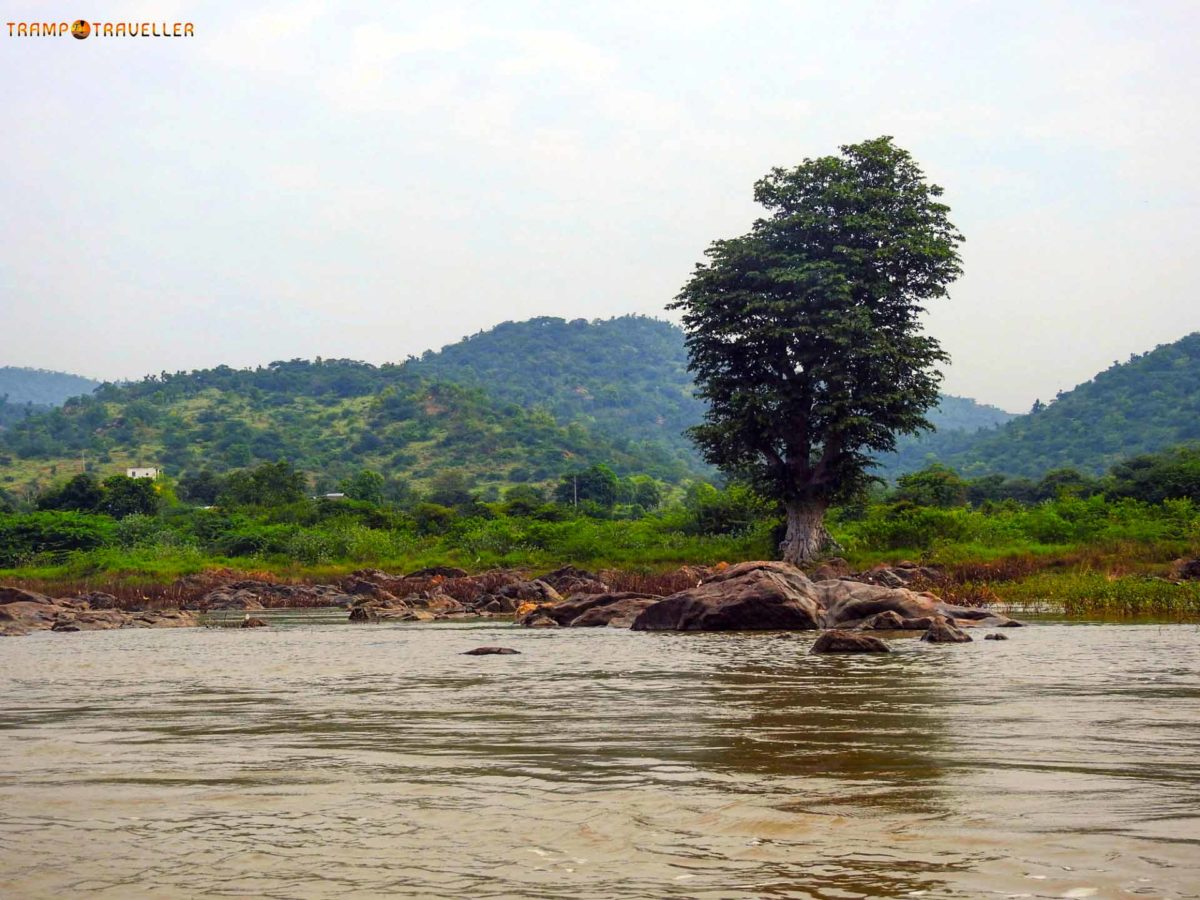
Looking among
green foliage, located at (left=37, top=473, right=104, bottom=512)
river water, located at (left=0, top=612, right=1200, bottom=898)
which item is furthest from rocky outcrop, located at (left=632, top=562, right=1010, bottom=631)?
green foliage, located at (left=37, top=473, right=104, bottom=512)

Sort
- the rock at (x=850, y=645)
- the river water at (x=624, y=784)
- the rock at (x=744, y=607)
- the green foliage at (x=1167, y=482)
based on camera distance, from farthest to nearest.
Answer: the green foliage at (x=1167, y=482), the rock at (x=744, y=607), the rock at (x=850, y=645), the river water at (x=624, y=784)

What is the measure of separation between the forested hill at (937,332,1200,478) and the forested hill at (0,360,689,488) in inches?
1393

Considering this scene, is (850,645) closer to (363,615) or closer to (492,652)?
(492,652)

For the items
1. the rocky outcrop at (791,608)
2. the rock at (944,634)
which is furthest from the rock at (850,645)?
the rocky outcrop at (791,608)

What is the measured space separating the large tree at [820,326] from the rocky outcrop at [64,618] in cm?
1696

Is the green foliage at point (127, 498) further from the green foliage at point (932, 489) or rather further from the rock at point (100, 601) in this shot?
the green foliage at point (932, 489)

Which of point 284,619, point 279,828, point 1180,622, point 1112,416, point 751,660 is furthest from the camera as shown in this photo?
point 1112,416

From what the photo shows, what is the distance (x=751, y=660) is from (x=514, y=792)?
346 inches

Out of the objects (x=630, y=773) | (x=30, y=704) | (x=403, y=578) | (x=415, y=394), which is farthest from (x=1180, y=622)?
(x=415, y=394)

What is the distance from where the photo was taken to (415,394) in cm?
12925

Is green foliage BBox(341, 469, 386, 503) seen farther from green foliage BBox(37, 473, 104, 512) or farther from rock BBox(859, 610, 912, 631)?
rock BBox(859, 610, 912, 631)

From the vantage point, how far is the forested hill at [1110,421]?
9088 centimetres

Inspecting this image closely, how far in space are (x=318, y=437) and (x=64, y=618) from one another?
93945 millimetres

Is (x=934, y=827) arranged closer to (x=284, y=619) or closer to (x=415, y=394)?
(x=284, y=619)
